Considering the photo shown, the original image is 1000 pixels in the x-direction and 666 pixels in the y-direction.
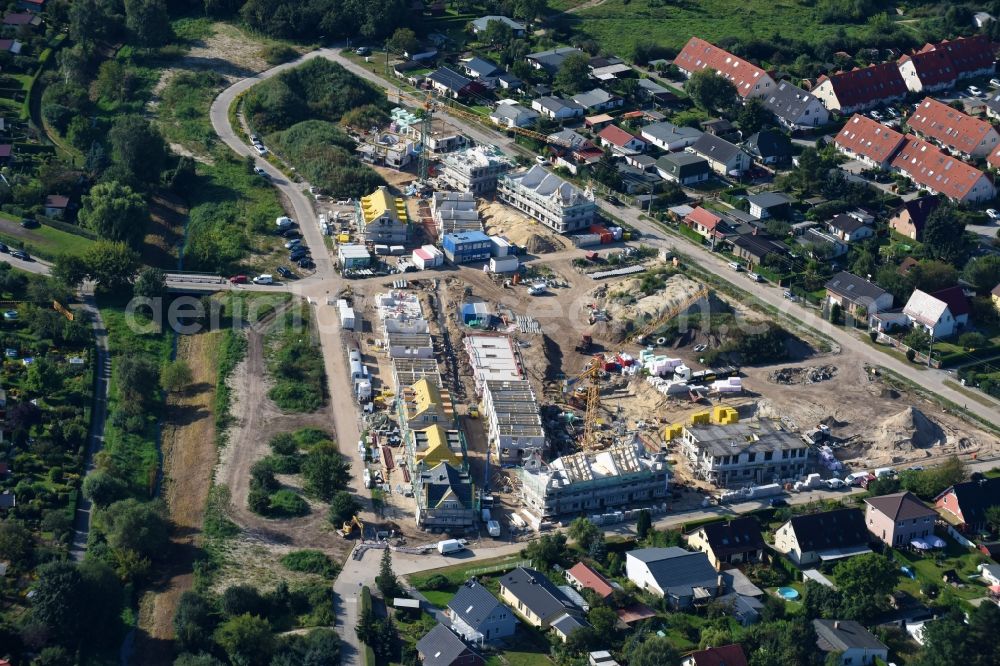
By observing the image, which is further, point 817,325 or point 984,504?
point 817,325

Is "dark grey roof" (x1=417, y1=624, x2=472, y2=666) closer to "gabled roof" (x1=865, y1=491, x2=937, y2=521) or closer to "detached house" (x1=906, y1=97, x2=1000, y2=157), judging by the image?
"gabled roof" (x1=865, y1=491, x2=937, y2=521)

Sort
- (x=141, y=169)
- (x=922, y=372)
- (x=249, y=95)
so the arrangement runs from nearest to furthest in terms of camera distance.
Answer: (x=922, y=372), (x=141, y=169), (x=249, y=95)

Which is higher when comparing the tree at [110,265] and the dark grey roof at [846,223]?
the dark grey roof at [846,223]

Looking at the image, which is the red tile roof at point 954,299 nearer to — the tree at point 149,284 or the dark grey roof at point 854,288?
the dark grey roof at point 854,288

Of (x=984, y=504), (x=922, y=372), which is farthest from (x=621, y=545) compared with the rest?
(x=922, y=372)

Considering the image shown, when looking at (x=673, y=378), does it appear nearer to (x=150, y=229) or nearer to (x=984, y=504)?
(x=984, y=504)

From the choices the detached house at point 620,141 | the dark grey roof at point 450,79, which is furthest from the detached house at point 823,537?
the dark grey roof at point 450,79

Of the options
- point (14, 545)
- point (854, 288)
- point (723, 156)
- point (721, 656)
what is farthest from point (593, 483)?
point (723, 156)
